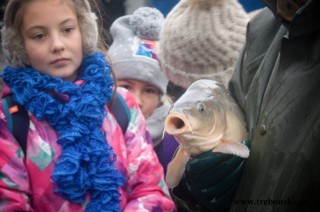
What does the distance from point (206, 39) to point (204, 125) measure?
1.42 metres

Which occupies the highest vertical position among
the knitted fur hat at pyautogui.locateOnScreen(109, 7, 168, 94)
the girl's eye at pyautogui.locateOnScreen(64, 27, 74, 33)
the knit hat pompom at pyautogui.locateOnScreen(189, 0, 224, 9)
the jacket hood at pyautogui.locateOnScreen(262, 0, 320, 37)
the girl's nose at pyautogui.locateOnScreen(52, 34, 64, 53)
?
the jacket hood at pyautogui.locateOnScreen(262, 0, 320, 37)

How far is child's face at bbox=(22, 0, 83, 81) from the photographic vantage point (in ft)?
6.02

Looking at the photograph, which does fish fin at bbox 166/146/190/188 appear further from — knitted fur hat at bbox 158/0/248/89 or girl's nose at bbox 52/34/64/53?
knitted fur hat at bbox 158/0/248/89

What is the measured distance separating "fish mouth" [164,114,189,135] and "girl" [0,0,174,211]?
74 centimetres

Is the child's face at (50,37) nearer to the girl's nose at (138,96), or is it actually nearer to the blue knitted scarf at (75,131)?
the blue knitted scarf at (75,131)

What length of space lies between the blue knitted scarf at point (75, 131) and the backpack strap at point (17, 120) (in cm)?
3

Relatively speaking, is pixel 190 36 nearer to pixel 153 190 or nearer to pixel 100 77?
pixel 100 77

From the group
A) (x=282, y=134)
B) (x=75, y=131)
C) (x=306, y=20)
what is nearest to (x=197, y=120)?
(x=282, y=134)

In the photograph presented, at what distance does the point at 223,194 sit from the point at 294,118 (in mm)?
370

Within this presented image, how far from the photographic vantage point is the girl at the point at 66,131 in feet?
5.51

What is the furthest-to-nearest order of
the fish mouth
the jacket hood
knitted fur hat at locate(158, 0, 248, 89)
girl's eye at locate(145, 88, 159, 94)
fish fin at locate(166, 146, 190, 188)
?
girl's eye at locate(145, 88, 159, 94) → knitted fur hat at locate(158, 0, 248, 89) → fish fin at locate(166, 146, 190, 188) → the fish mouth → the jacket hood

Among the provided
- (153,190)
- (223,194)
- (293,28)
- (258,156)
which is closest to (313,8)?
(293,28)

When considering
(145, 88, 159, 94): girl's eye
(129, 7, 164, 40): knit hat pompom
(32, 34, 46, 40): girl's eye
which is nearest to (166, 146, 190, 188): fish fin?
(32, 34, 46, 40): girl's eye

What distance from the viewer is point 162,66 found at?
105 inches
